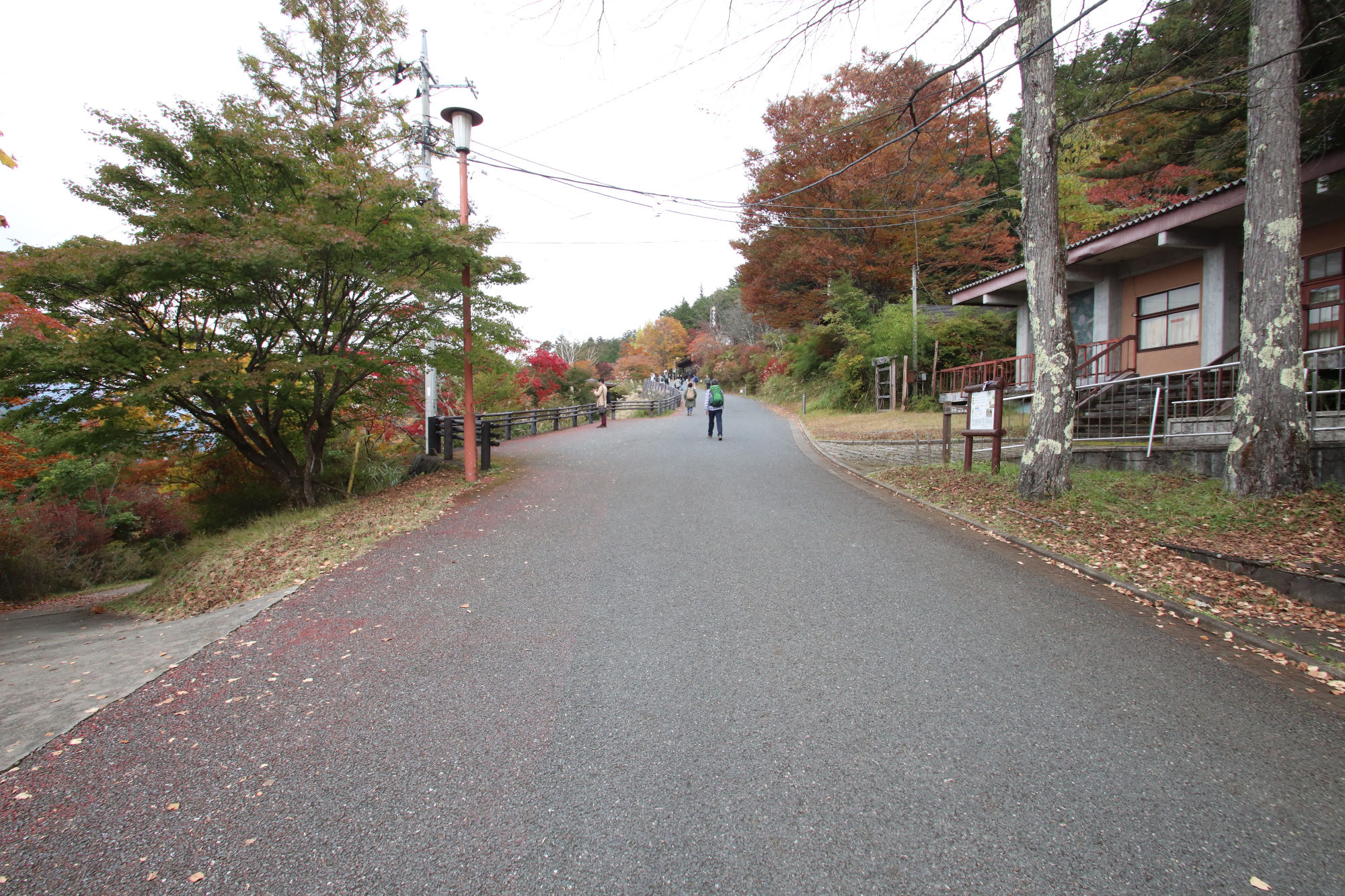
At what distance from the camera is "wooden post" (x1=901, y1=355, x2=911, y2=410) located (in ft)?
71.3

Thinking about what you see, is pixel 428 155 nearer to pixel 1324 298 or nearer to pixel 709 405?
pixel 709 405

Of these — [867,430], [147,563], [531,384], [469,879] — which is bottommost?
[147,563]

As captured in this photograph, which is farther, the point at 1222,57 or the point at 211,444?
the point at 211,444

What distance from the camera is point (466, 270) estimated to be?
1073 centimetres

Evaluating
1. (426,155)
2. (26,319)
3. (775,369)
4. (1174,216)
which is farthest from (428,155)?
(775,369)

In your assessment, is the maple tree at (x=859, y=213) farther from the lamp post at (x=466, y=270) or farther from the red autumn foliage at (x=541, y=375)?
the lamp post at (x=466, y=270)

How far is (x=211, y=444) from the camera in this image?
11.7m

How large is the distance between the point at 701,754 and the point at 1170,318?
16.0 meters

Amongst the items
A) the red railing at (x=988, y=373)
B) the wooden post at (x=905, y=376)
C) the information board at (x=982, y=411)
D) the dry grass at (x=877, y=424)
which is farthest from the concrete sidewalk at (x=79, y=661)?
the wooden post at (x=905, y=376)

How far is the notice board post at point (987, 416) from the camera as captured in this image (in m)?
9.53

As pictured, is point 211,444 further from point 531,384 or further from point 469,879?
point 531,384

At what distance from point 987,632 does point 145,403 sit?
10.7 metres

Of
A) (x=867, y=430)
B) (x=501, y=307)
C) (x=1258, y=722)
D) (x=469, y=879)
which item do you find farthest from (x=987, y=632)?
(x=867, y=430)

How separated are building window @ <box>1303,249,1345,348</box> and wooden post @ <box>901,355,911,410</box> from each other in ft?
36.2
